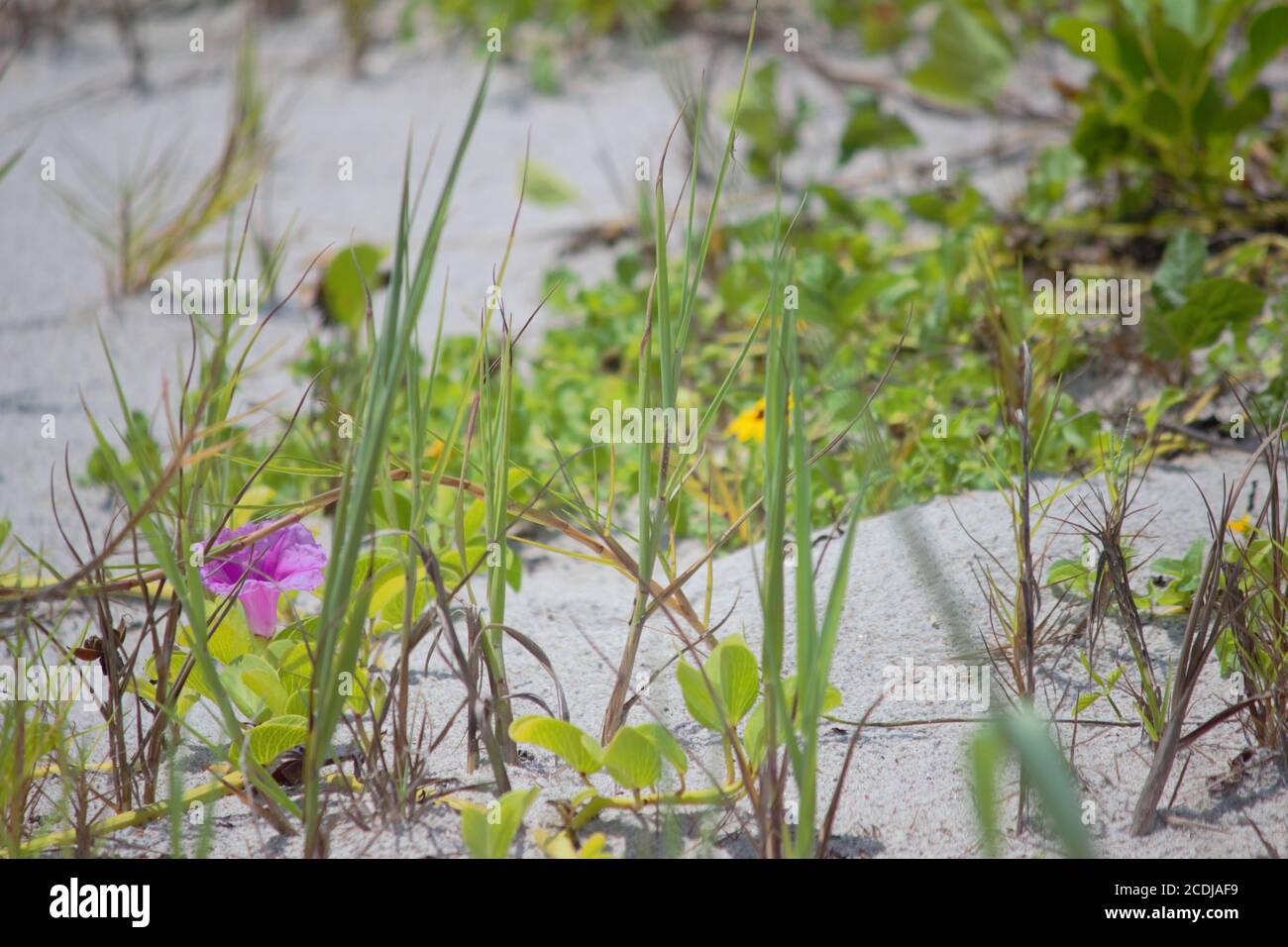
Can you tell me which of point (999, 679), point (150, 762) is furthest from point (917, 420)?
point (150, 762)

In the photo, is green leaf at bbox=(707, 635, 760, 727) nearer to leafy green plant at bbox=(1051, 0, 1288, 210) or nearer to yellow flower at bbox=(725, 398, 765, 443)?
yellow flower at bbox=(725, 398, 765, 443)

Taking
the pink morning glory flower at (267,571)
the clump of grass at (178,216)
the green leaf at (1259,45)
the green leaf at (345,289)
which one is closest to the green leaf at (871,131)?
the green leaf at (1259,45)

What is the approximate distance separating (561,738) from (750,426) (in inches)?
41.1

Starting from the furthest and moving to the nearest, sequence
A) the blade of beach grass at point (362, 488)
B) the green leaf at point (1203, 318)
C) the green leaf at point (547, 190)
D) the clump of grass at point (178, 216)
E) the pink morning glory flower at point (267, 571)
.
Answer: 1. the green leaf at point (547, 190)
2. the clump of grass at point (178, 216)
3. the green leaf at point (1203, 318)
4. the pink morning glory flower at point (267, 571)
5. the blade of beach grass at point (362, 488)

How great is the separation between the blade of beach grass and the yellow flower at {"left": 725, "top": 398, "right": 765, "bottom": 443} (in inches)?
42.0

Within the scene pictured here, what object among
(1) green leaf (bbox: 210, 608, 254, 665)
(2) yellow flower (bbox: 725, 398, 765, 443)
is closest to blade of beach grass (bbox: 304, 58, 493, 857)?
(1) green leaf (bbox: 210, 608, 254, 665)

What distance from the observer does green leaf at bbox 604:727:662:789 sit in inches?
45.6

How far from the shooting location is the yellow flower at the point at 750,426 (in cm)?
210

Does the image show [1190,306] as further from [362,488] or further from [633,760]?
[362,488]

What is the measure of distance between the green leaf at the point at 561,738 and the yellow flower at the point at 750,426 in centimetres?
93

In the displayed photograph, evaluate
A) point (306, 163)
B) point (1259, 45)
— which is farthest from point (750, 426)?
point (306, 163)

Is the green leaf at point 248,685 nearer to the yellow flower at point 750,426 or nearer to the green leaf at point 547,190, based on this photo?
the yellow flower at point 750,426

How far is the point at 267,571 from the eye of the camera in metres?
1.46
